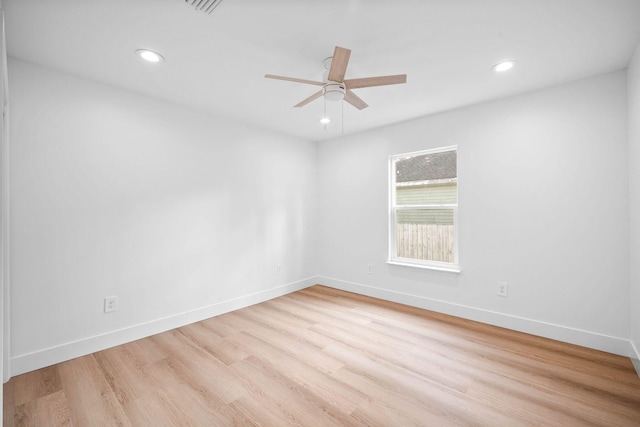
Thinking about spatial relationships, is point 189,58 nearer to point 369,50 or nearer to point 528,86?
point 369,50

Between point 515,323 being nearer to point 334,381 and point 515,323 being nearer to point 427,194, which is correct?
point 427,194

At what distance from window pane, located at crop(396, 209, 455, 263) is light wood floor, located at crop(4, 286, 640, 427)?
3.02 feet

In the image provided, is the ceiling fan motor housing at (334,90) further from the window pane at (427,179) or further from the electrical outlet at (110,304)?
the electrical outlet at (110,304)

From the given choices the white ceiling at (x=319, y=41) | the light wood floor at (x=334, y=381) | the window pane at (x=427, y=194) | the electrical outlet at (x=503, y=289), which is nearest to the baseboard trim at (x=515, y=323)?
the light wood floor at (x=334, y=381)

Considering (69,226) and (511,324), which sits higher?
(69,226)

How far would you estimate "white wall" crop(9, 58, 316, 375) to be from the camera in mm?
2299

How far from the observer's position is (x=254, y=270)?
3.92 meters

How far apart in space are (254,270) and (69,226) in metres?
2.03

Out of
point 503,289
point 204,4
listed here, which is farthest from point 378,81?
point 503,289

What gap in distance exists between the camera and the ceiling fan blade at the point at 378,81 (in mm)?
1913

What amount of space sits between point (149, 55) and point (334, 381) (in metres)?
2.84

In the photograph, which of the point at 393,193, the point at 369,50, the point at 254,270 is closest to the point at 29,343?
the point at 254,270

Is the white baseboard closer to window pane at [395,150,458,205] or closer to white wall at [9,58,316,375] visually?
white wall at [9,58,316,375]

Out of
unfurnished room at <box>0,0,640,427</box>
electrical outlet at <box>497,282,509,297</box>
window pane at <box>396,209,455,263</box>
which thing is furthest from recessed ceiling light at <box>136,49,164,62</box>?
electrical outlet at <box>497,282,509,297</box>
